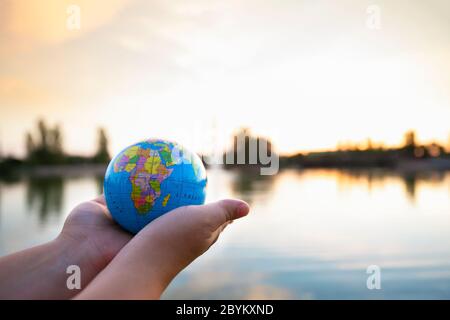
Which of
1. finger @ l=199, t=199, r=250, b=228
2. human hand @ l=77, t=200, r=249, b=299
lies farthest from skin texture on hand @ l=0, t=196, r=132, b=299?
finger @ l=199, t=199, r=250, b=228

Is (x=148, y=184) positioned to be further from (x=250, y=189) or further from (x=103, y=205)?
(x=250, y=189)

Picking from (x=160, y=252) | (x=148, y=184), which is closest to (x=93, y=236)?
(x=148, y=184)

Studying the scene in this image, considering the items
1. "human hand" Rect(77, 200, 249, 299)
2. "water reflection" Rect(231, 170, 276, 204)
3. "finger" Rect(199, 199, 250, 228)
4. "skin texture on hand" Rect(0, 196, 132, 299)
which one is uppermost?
"finger" Rect(199, 199, 250, 228)

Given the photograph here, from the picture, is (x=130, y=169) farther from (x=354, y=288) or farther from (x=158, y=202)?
(x=354, y=288)

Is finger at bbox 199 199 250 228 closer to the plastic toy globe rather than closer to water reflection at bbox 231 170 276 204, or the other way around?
the plastic toy globe
